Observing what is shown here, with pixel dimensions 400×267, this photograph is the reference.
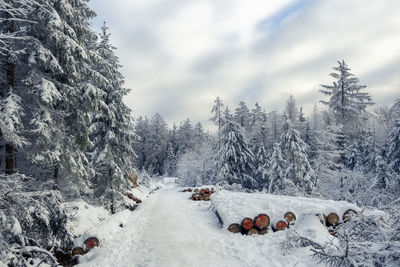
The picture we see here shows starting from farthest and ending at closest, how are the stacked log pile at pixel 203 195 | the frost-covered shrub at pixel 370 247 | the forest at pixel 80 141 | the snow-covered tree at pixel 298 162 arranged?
1. the stacked log pile at pixel 203 195
2. the snow-covered tree at pixel 298 162
3. the forest at pixel 80 141
4. the frost-covered shrub at pixel 370 247

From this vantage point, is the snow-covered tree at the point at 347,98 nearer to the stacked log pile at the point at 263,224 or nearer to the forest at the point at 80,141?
the forest at the point at 80,141

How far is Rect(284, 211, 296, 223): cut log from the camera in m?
10.1

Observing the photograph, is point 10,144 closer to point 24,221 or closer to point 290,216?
point 24,221

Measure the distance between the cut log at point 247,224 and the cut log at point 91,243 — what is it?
19.9ft

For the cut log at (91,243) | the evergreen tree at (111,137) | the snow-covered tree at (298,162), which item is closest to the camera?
the cut log at (91,243)

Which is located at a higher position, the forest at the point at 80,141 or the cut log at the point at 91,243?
the forest at the point at 80,141

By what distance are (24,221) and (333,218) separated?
11141 millimetres

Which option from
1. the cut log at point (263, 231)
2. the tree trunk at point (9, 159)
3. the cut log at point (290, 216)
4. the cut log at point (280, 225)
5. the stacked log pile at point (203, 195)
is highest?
the tree trunk at point (9, 159)

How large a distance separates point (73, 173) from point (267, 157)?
29132 millimetres

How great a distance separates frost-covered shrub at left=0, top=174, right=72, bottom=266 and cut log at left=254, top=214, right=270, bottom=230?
721 centimetres

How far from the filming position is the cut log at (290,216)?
397 inches

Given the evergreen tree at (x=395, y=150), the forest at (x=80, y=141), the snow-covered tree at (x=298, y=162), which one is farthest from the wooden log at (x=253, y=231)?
the snow-covered tree at (x=298, y=162)

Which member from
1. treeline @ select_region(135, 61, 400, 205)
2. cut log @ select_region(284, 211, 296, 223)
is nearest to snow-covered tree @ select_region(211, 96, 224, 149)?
treeline @ select_region(135, 61, 400, 205)

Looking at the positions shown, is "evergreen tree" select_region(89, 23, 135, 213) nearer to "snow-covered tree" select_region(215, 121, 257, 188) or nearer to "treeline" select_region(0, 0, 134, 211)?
"treeline" select_region(0, 0, 134, 211)
